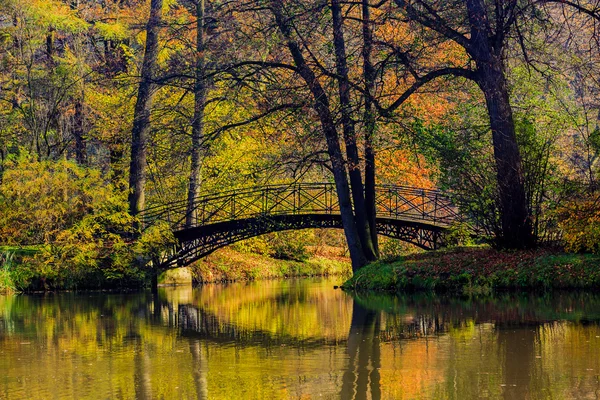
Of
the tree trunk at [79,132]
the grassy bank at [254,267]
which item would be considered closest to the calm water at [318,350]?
the tree trunk at [79,132]

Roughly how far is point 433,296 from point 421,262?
6.43 ft

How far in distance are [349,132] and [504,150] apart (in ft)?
10.1

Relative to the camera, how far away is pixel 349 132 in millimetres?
19484

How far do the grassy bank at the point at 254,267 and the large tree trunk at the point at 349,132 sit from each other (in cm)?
993

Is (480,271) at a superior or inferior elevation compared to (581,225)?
inferior

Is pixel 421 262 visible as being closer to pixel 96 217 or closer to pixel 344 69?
pixel 344 69

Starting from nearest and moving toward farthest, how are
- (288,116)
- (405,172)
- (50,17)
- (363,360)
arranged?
(363,360) → (288,116) → (50,17) → (405,172)

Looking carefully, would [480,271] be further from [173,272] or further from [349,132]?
[173,272]

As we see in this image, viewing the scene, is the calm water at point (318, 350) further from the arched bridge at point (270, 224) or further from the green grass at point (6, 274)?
the arched bridge at point (270, 224)

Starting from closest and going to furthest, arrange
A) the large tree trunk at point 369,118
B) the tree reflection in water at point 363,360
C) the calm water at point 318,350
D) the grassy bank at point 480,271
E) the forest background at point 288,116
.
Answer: the tree reflection in water at point 363,360 < the calm water at point 318,350 < the grassy bank at point 480,271 < the forest background at point 288,116 < the large tree trunk at point 369,118

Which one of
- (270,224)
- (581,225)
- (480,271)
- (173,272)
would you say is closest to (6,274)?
(173,272)

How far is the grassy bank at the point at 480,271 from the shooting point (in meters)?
17.4

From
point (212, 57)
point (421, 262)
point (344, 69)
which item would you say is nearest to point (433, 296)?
point (421, 262)

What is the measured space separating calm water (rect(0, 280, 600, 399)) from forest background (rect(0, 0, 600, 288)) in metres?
3.68
